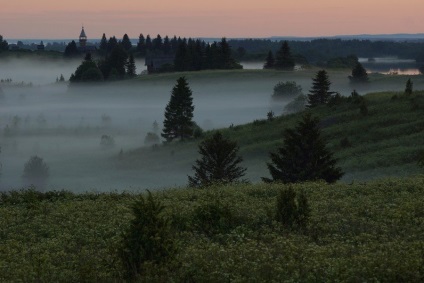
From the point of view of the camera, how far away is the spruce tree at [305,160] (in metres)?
40.8

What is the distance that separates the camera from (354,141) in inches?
2579

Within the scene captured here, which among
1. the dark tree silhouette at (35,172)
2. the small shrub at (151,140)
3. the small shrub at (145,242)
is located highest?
the small shrub at (145,242)

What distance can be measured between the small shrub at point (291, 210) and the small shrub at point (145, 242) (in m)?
6.86

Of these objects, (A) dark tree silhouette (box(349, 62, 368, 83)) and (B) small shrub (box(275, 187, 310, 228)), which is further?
(A) dark tree silhouette (box(349, 62, 368, 83))

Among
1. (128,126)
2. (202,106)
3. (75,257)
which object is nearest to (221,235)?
(75,257)

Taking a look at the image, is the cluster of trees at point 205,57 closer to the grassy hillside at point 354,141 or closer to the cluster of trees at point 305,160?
the grassy hillside at point 354,141

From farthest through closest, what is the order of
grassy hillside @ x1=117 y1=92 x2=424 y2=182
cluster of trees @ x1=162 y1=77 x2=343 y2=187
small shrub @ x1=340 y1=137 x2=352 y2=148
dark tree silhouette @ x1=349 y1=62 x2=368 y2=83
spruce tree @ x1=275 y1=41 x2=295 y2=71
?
spruce tree @ x1=275 y1=41 x2=295 y2=71, dark tree silhouette @ x1=349 y1=62 x2=368 y2=83, small shrub @ x1=340 y1=137 x2=352 y2=148, grassy hillside @ x1=117 y1=92 x2=424 y2=182, cluster of trees @ x1=162 y1=77 x2=343 y2=187

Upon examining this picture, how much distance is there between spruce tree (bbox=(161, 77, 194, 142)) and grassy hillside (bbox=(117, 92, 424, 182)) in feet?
20.1

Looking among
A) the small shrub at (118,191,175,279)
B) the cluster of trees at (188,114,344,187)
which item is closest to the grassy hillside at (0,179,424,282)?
the small shrub at (118,191,175,279)

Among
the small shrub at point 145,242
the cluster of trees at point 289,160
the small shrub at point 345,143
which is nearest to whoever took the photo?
the small shrub at point 145,242

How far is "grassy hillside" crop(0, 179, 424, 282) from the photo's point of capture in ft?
46.4

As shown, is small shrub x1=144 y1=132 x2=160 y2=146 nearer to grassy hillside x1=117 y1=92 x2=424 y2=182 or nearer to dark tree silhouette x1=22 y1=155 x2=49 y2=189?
grassy hillside x1=117 y1=92 x2=424 y2=182

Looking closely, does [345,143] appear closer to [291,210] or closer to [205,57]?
[291,210]

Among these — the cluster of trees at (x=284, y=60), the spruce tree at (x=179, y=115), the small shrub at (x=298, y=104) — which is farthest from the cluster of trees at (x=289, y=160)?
the cluster of trees at (x=284, y=60)
